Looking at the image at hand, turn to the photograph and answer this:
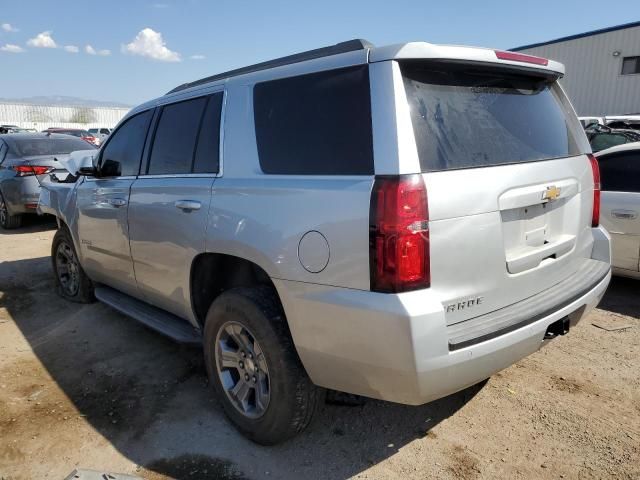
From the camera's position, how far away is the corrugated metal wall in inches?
2178

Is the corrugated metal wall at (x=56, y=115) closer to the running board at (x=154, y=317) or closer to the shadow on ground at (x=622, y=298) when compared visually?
the running board at (x=154, y=317)

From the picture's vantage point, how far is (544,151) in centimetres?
271

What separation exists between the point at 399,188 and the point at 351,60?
2.29ft

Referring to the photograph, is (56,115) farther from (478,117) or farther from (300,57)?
(478,117)

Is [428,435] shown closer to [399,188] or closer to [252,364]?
[252,364]

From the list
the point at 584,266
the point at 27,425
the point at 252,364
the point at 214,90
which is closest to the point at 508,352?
the point at 584,266

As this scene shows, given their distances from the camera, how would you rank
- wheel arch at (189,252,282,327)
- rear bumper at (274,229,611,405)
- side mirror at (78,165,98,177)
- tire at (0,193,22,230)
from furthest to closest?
1. tire at (0,193,22,230)
2. side mirror at (78,165,98,177)
3. wheel arch at (189,252,282,327)
4. rear bumper at (274,229,611,405)

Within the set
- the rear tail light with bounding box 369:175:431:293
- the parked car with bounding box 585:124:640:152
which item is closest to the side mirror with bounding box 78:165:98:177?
the rear tail light with bounding box 369:175:431:293

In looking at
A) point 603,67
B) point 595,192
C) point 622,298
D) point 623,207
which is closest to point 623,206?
point 623,207

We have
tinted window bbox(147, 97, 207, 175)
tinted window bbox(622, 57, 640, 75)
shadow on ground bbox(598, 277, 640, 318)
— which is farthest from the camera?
tinted window bbox(622, 57, 640, 75)

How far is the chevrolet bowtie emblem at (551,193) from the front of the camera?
2.53 m

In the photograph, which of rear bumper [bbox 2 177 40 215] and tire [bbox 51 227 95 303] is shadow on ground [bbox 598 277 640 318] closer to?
tire [bbox 51 227 95 303]

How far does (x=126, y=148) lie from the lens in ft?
13.5

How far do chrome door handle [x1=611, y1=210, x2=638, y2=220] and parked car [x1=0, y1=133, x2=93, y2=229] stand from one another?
8084mm
